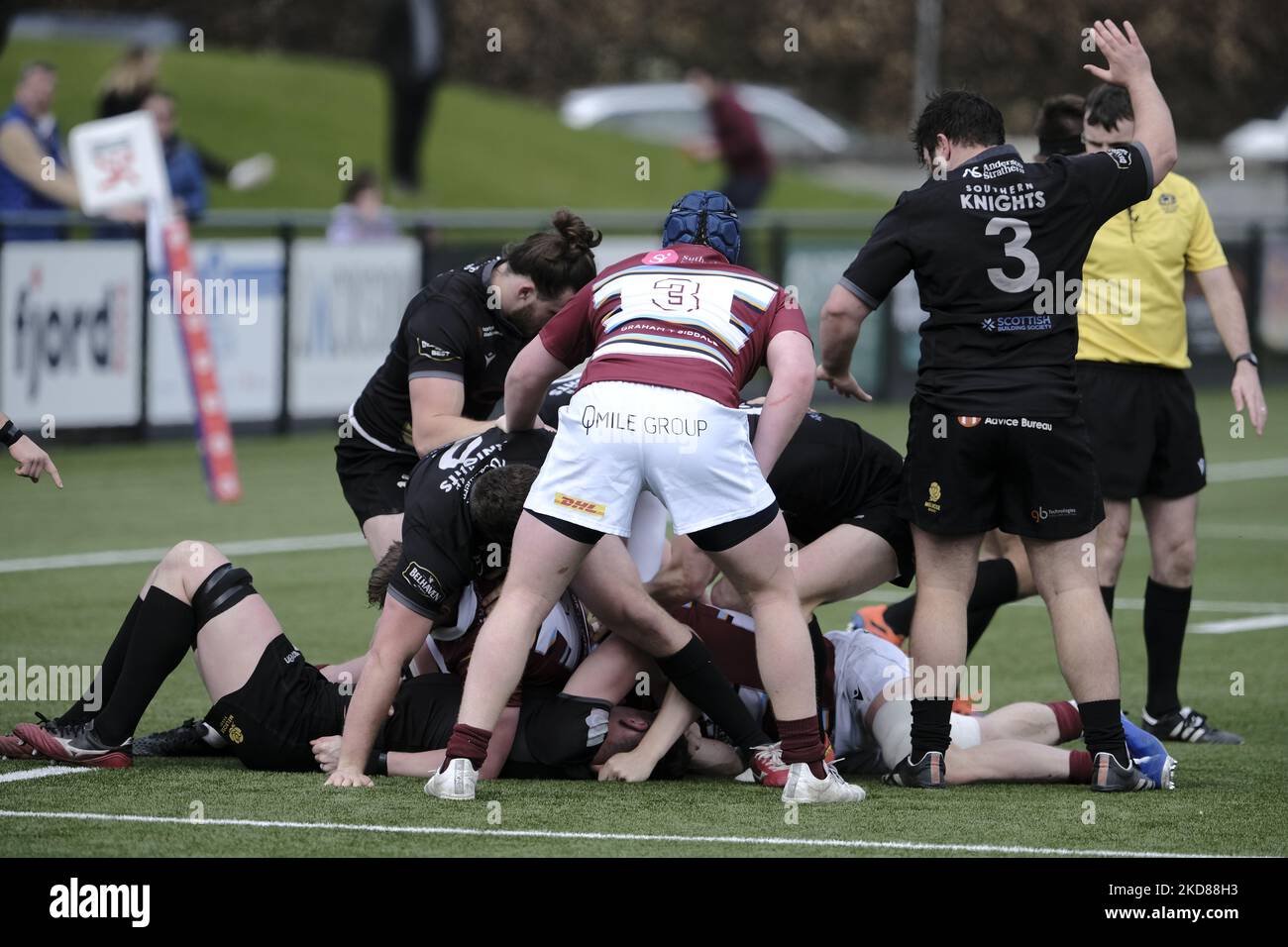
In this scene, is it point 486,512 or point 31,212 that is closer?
point 486,512

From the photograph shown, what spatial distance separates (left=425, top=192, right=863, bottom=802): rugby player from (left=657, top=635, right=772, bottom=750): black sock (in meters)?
0.35

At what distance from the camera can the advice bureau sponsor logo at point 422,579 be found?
6.66 metres

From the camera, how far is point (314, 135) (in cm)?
2844

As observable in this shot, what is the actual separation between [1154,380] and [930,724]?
2181mm

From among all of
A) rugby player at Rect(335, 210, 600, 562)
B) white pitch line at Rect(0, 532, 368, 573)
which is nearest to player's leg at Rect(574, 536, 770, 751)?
rugby player at Rect(335, 210, 600, 562)

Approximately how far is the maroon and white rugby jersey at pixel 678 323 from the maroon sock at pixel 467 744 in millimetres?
1118

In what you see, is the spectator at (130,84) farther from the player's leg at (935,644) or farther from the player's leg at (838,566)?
the player's leg at (935,644)

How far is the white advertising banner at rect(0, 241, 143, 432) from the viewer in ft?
53.1

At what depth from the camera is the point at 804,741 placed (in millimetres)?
6594

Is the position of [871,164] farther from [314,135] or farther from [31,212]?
[31,212]

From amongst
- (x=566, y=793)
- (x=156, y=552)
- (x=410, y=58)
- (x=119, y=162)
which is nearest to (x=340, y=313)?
(x=119, y=162)

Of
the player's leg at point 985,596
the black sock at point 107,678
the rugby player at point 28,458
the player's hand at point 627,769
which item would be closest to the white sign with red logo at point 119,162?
the player's leg at point 985,596

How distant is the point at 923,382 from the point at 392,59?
60.7 feet

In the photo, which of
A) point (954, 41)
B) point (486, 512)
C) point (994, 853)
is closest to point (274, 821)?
point (486, 512)
